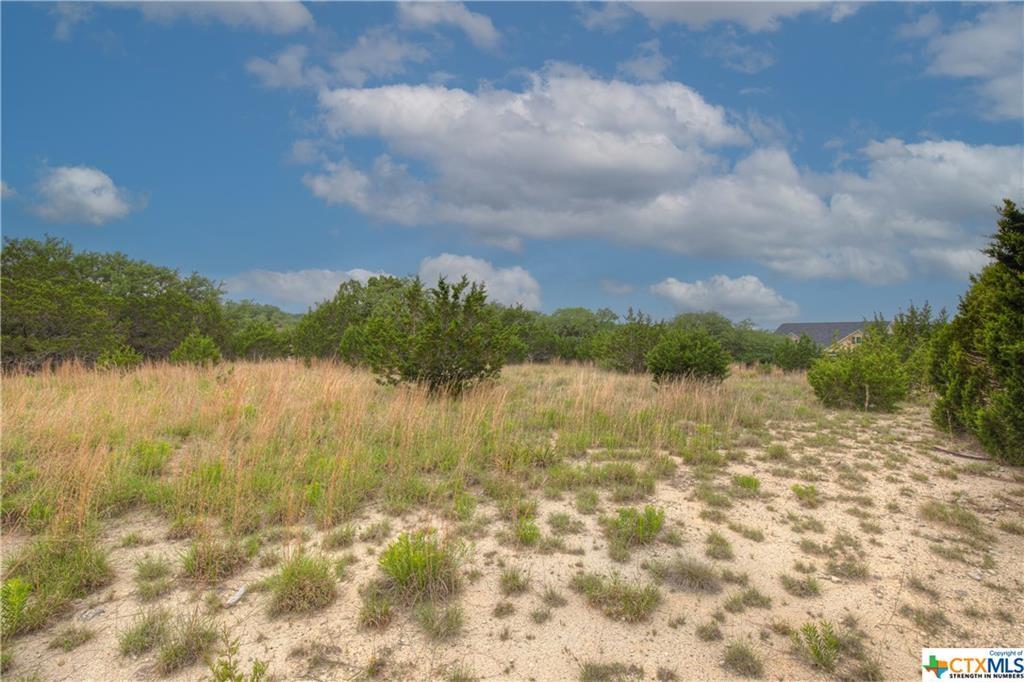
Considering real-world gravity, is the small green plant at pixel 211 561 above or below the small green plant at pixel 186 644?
above

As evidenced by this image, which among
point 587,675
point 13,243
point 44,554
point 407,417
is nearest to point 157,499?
point 44,554

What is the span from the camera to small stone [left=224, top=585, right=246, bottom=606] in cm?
321

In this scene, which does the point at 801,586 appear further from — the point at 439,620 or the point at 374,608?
the point at 374,608

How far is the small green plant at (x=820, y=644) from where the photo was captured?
113 inches

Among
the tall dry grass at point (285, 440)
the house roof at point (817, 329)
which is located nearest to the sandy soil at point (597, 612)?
the tall dry grass at point (285, 440)

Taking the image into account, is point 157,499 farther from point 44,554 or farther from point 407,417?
point 407,417

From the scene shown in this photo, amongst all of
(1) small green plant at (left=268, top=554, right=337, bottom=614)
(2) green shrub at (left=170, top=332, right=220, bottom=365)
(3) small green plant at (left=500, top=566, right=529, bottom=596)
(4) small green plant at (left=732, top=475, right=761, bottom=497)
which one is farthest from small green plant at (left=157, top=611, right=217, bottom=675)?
(2) green shrub at (left=170, top=332, right=220, bottom=365)

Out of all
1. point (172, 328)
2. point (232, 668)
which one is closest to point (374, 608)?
point (232, 668)

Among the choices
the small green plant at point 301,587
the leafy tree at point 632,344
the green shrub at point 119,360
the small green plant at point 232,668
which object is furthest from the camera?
the leafy tree at point 632,344

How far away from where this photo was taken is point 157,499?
4.42 m

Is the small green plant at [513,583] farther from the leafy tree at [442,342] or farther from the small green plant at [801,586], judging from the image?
the leafy tree at [442,342]

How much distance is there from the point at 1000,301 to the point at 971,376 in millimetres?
2859

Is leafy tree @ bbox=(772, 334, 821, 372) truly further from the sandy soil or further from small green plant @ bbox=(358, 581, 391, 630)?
small green plant @ bbox=(358, 581, 391, 630)

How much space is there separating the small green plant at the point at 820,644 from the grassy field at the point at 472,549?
0.05 ft
